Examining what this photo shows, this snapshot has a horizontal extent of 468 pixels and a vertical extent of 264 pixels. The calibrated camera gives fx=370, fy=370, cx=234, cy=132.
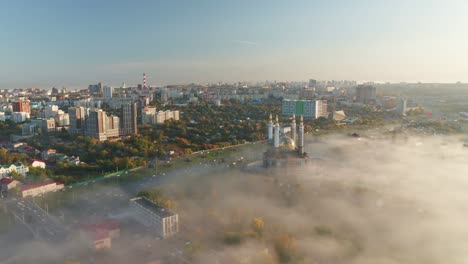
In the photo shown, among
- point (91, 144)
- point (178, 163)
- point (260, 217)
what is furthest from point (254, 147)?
point (260, 217)

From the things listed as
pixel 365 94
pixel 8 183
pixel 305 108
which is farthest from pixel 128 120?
pixel 365 94

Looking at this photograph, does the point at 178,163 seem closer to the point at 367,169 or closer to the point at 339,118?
the point at 367,169

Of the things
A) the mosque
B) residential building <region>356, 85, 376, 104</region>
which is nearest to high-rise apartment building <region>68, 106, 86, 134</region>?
the mosque

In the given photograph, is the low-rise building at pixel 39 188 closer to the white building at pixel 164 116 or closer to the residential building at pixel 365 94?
the white building at pixel 164 116

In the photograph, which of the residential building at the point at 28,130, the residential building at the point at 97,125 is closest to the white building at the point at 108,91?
the residential building at the point at 28,130

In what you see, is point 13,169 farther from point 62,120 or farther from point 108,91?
point 108,91

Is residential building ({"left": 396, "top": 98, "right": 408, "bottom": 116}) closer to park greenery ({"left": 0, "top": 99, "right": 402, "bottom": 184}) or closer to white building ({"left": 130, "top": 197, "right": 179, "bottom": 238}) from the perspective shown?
park greenery ({"left": 0, "top": 99, "right": 402, "bottom": 184})

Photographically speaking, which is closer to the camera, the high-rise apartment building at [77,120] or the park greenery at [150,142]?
the park greenery at [150,142]
